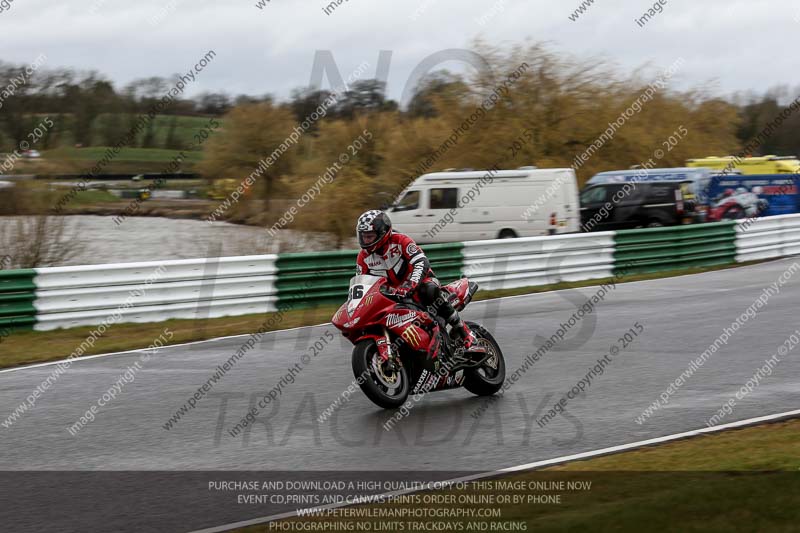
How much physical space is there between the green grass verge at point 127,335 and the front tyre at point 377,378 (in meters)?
5.65

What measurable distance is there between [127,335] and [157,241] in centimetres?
1589

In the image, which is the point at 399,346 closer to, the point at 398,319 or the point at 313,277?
the point at 398,319

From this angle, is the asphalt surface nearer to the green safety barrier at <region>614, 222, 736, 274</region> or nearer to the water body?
the water body

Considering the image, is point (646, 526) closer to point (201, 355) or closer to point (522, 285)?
point (201, 355)

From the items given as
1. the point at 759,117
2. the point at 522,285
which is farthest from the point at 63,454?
the point at 759,117

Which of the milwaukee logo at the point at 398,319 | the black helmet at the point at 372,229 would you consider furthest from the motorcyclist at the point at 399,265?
the milwaukee logo at the point at 398,319

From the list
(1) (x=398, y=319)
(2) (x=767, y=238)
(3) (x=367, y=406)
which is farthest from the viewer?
(2) (x=767, y=238)

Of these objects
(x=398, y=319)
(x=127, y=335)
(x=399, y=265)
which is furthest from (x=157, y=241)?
(x=398, y=319)

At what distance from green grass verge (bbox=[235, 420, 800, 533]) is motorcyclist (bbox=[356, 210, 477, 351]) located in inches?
94.0

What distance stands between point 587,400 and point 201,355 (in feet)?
17.3

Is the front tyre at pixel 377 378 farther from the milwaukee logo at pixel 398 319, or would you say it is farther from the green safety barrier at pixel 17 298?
the green safety barrier at pixel 17 298

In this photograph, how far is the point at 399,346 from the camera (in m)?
8.59

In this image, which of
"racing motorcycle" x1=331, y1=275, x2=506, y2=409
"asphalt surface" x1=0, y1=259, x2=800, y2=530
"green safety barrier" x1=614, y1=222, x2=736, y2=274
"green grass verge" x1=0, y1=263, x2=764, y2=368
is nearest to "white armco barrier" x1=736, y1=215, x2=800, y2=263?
"green safety barrier" x1=614, y1=222, x2=736, y2=274

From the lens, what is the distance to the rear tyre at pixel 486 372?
9219mm
